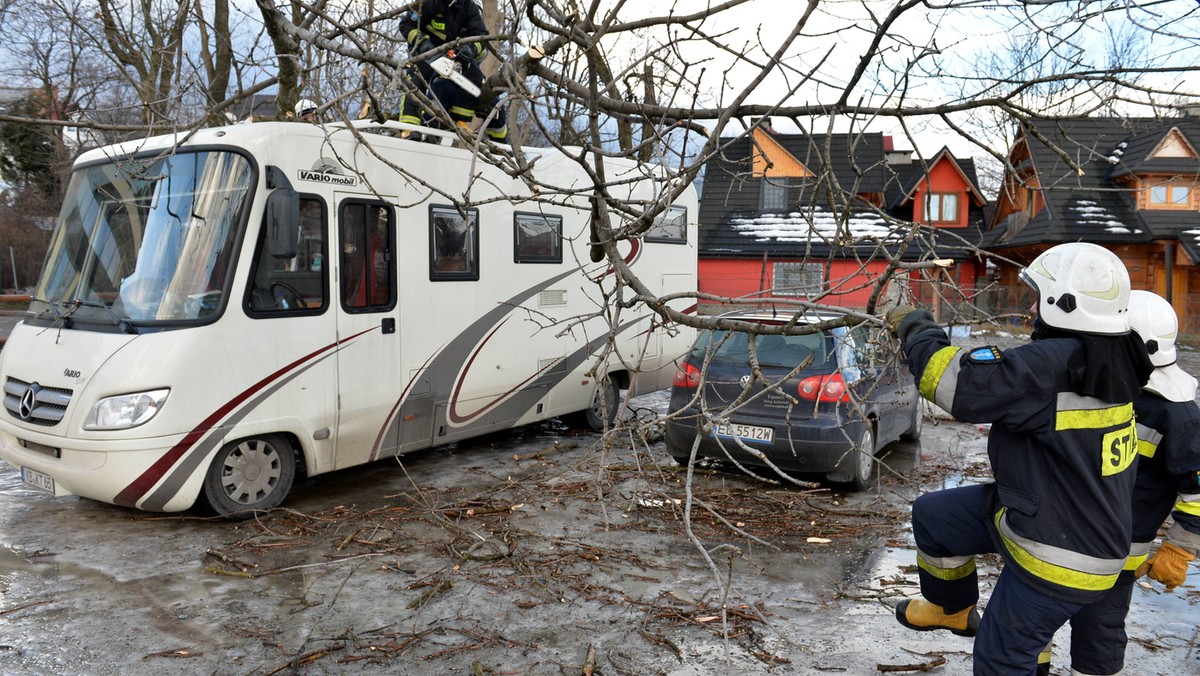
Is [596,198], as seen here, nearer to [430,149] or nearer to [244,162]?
[244,162]

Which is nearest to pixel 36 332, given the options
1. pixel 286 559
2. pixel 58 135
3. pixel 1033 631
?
pixel 286 559

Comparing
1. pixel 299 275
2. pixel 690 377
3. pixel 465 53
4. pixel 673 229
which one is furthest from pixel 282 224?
pixel 673 229

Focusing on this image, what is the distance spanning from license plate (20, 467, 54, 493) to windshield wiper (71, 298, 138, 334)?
1.20 metres

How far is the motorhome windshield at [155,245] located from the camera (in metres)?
6.10

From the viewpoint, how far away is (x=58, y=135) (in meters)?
15.7

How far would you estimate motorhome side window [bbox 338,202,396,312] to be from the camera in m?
7.00

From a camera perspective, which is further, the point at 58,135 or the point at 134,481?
the point at 58,135

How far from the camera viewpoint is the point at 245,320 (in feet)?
20.6

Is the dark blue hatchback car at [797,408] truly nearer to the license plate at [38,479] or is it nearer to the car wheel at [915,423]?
the car wheel at [915,423]

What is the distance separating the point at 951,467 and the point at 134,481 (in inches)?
281

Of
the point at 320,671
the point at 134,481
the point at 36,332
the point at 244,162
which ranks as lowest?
the point at 320,671

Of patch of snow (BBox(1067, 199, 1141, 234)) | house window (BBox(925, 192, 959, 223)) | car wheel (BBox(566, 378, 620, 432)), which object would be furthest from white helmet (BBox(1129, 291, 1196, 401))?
house window (BBox(925, 192, 959, 223))

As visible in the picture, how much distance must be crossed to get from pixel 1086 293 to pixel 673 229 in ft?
25.5

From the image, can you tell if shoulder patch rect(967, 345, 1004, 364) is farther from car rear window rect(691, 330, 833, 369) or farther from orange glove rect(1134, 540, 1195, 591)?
car rear window rect(691, 330, 833, 369)
